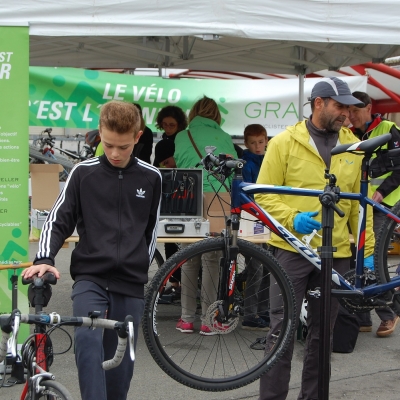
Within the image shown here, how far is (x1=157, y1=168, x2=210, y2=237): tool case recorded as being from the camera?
6023 mm

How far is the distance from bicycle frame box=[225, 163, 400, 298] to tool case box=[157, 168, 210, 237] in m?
2.16

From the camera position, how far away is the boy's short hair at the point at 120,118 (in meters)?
3.17

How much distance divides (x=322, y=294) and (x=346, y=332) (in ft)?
8.45

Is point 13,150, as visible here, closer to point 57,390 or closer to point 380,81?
point 57,390

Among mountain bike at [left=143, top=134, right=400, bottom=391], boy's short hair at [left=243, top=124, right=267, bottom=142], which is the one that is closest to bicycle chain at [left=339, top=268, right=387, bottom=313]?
mountain bike at [left=143, top=134, right=400, bottom=391]

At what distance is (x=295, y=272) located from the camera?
13.3 ft

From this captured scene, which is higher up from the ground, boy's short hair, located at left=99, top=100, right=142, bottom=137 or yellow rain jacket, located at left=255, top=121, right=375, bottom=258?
boy's short hair, located at left=99, top=100, right=142, bottom=137

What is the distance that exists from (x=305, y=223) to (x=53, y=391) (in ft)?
5.39

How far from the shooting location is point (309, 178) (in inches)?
159

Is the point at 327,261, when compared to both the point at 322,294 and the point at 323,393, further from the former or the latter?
the point at 323,393

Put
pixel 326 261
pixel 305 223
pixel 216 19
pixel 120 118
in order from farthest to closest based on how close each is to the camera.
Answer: pixel 216 19, pixel 305 223, pixel 326 261, pixel 120 118

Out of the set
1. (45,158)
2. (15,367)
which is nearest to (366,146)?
(15,367)

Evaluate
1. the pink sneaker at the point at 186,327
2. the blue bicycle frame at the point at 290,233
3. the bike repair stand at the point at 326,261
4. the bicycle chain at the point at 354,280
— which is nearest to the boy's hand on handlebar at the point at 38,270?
the blue bicycle frame at the point at 290,233

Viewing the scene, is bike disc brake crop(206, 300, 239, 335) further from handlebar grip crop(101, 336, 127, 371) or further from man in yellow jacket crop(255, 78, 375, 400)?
handlebar grip crop(101, 336, 127, 371)
